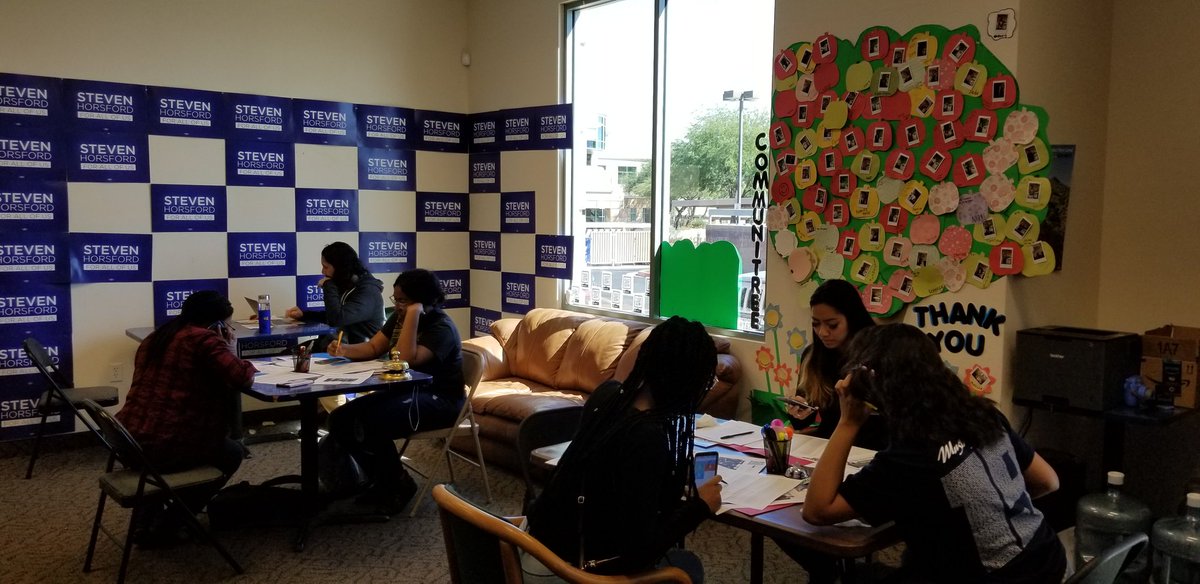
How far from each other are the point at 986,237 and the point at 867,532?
7.25ft

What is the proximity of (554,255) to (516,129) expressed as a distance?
104cm

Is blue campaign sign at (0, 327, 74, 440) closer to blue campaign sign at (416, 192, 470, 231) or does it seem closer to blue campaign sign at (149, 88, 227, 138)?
blue campaign sign at (149, 88, 227, 138)

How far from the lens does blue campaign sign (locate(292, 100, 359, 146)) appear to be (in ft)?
19.9

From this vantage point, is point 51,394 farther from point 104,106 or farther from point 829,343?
point 829,343

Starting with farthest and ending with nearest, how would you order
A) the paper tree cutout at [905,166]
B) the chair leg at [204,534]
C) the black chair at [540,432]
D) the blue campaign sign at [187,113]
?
the blue campaign sign at [187,113]
the paper tree cutout at [905,166]
the chair leg at [204,534]
the black chair at [540,432]

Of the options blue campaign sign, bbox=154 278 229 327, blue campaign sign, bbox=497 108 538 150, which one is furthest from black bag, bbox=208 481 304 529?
blue campaign sign, bbox=497 108 538 150

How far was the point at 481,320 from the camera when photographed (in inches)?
273

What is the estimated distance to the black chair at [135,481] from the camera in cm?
321

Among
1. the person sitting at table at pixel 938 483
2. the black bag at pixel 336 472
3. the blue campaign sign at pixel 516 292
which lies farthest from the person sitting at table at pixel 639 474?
the blue campaign sign at pixel 516 292

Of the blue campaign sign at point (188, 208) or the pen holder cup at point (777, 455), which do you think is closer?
the pen holder cup at point (777, 455)

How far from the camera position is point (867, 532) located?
2.05 metres

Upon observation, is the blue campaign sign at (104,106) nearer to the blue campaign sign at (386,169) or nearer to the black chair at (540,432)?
the blue campaign sign at (386,169)

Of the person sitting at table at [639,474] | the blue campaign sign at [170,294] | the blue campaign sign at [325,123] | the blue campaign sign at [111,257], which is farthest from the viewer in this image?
the blue campaign sign at [325,123]

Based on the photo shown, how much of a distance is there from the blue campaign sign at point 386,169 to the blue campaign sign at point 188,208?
1031 mm
